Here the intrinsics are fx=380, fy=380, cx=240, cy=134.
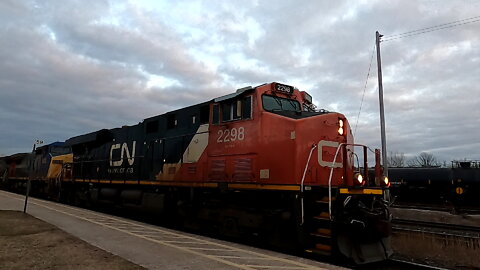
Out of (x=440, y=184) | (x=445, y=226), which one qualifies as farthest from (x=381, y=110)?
(x=440, y=184)

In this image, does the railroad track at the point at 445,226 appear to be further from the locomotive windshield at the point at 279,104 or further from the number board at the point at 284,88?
the number board at the point at 284,88

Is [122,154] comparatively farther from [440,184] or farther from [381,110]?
[440,184]

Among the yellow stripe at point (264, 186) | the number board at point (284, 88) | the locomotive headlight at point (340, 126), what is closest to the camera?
the yellow stripe at point (264, 186)

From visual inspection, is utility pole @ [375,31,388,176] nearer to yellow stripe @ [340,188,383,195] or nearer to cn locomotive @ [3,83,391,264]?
cn locomotive @ [3,83,391,264]

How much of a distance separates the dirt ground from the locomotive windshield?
5024 millimetres

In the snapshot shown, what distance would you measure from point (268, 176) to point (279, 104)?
2029 millimetres

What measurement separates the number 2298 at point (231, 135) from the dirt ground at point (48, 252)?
427cm

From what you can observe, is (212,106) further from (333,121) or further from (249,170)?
(333,121)

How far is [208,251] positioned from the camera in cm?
794

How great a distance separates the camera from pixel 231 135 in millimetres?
10242

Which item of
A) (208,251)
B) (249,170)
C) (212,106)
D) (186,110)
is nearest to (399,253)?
(249,170)

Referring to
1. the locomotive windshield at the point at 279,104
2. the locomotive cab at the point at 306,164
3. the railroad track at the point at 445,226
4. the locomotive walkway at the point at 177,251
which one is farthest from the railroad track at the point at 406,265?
the railroad track at the point at 445,226

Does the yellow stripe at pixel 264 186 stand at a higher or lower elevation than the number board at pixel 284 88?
lower

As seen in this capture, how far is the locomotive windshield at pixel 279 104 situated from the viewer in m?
9.66
